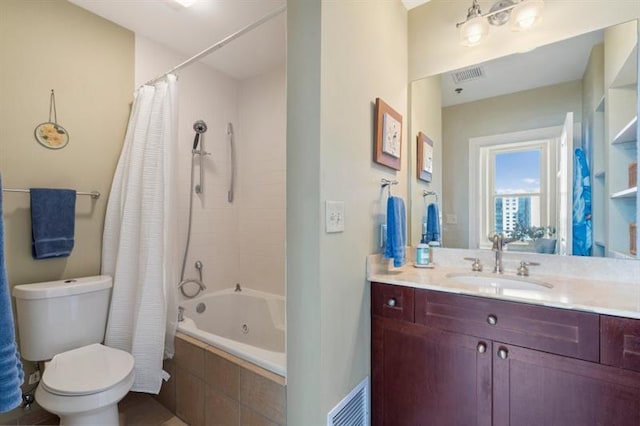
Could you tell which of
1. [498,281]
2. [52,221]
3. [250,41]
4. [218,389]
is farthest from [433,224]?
[52,221]

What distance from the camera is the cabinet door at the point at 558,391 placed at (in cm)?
99

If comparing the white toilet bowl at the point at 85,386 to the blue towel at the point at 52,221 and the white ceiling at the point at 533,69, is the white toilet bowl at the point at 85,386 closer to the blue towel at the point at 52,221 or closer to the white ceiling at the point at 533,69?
the blue towel at the point at 52,221

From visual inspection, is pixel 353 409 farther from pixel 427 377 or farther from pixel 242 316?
pixel 242 316

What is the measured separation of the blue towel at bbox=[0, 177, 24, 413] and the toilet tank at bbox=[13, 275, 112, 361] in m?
1.18

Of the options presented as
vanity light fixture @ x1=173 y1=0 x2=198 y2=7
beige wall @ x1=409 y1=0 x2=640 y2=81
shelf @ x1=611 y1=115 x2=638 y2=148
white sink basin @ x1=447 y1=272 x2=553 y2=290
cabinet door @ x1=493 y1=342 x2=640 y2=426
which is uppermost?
vanity light fixture @ x1=173 y1=0 x2=198 y2=7

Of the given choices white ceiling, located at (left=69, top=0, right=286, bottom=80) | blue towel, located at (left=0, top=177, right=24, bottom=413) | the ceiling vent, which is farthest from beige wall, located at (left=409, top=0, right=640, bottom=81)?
blue towel, located at (left=0, top=177, right=24, bottom=413)

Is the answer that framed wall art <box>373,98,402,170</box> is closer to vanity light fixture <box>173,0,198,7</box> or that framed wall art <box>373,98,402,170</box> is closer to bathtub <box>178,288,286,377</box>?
vanity light fixture <box>173,0,198,7</box>

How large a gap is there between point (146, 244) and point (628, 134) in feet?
8.32

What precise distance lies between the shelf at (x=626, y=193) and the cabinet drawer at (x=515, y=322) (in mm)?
714

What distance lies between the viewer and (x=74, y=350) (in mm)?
1605

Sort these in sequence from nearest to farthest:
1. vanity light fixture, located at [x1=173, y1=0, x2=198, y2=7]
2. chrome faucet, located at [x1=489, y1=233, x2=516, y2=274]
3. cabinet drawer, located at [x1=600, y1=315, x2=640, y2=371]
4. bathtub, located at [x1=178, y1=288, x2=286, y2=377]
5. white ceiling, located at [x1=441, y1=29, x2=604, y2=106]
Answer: cabinet drawer, located at [x1=600, y1=315, x2=640, y2=371] → white ceiling, located at [x1=441, y1=29, x2=604, y2=106] → chrome faucet, located at [x1=489, y1=233, x2=516, y2=274] → vanity light fixture, located at [x1=173, y1=0, x2=198, y2=7] → bathtub, located at [x1=178, y1=288, x2=286, y2=377]

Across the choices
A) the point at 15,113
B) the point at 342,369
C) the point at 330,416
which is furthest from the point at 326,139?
the point at 15,113

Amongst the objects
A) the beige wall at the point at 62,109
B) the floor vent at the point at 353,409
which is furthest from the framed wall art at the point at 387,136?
the beige wall at the point at 62,109

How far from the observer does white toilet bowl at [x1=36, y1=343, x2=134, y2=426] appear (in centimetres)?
130
